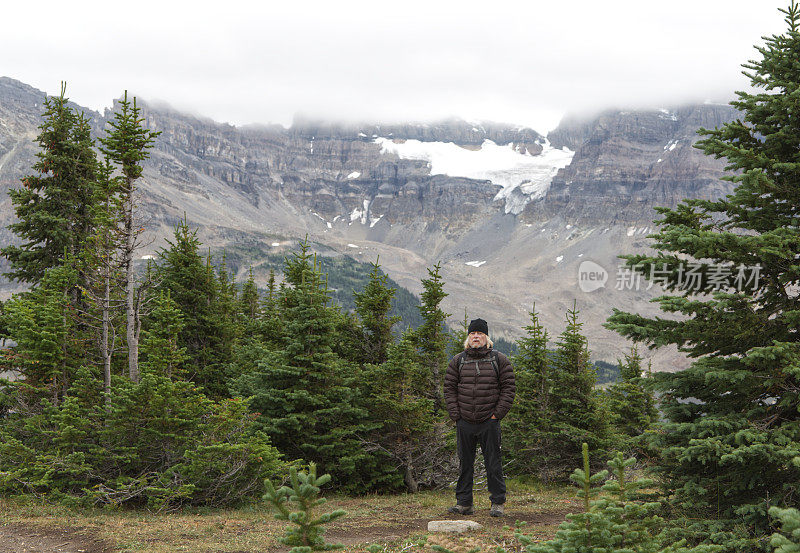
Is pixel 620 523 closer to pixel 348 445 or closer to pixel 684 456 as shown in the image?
pixel 684 456

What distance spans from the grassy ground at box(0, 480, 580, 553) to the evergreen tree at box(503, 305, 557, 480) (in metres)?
6.82

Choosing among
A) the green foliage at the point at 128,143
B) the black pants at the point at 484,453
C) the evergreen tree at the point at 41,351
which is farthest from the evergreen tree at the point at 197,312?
the black pants at the point at 484,453

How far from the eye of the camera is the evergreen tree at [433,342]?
19500 mm

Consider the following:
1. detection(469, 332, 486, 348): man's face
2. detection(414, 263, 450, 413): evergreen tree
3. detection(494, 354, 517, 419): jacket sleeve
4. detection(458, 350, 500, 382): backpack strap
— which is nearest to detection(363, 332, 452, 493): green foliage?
detection(414, 263, 450, 413): evergreen tree

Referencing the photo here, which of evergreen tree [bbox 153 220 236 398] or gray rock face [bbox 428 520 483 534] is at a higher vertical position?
evergreen tree [bbox 153 220 236 398]

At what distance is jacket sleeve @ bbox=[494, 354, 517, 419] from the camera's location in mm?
10453

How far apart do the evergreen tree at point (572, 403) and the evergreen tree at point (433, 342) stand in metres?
4.24

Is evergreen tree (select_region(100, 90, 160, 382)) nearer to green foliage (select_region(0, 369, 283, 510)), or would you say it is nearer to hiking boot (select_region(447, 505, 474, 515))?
green foliage (select_region(0, 369, 283, 510))

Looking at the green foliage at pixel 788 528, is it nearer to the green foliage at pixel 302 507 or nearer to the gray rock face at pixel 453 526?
the green foliage at pixel 302 507

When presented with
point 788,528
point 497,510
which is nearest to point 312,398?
point 497,510

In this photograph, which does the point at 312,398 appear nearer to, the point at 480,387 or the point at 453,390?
the point at 453,390

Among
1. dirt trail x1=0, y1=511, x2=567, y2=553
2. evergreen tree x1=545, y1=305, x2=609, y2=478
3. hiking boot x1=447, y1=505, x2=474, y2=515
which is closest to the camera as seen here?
dirt trail x1=0, y1=511, x2=567, y2=553

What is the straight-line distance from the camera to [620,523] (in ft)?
14.9

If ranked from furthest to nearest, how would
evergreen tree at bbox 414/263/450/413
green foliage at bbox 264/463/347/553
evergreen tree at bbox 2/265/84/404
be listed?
evergreen tree at bbox 414/263/450/413
evergreen tree at bbox 2/265/84/404
green foliage at bbox 264/463/347/553
